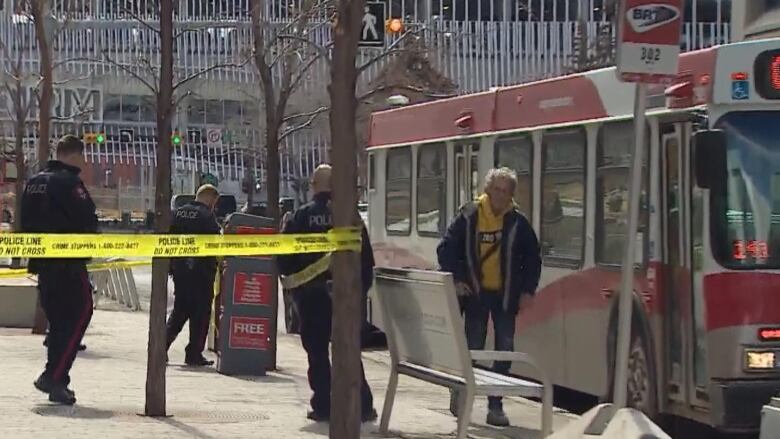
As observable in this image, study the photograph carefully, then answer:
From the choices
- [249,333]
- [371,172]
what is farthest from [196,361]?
[371,172]

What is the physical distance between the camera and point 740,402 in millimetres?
9930

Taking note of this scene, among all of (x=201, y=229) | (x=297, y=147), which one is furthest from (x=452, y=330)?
(x=297, y=147)

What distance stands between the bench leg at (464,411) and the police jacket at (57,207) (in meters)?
3.55

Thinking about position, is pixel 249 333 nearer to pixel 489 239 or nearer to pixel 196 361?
pixel 196 361

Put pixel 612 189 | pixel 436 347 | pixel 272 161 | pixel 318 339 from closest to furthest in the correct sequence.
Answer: pixel 436 347 → pixel 318 339 → pixel 612 189 → pixel 272 161

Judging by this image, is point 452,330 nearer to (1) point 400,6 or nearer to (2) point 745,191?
(2) point 745,191

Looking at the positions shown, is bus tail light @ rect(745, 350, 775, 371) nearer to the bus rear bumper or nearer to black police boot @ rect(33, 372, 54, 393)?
the bus rear bumper

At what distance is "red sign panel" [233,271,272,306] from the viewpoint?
14453mm

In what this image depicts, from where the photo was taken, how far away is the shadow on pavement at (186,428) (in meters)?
9.63

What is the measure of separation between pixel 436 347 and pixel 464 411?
699mm

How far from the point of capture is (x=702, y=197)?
10.2m

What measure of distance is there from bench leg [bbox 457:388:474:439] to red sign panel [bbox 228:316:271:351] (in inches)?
218

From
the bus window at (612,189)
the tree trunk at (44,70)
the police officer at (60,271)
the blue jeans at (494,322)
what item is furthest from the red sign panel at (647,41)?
the tree trunk at (44,70)

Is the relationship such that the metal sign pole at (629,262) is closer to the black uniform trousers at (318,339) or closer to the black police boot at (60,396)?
the black uniform trousers at (318,339)
